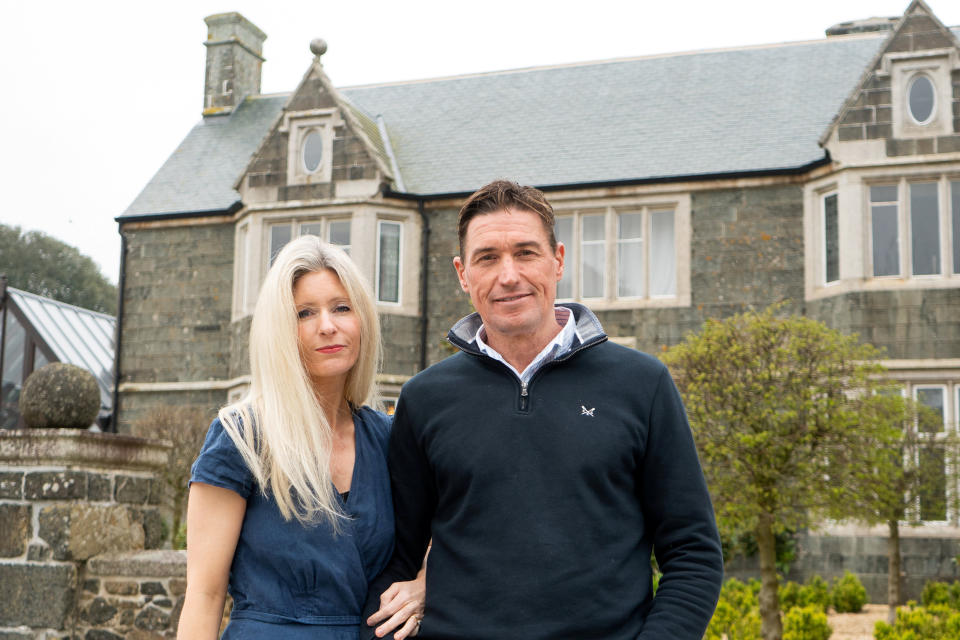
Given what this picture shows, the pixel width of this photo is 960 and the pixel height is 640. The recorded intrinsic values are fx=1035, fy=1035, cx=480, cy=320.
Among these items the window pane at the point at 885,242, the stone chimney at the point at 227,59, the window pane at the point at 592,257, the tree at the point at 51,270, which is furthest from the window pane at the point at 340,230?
A: the tree at the point at 51,270

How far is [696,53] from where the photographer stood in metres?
18.0

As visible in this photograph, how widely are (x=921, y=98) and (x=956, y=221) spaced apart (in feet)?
5.70

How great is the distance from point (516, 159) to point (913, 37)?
6.05 m

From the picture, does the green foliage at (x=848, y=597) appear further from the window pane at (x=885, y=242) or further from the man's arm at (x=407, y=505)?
the man's arm at (x=407, y=505)

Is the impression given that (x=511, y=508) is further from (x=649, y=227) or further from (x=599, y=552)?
(x=649, y=227)

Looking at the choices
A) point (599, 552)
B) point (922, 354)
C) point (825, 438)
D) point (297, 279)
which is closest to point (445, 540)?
point (599, 552)

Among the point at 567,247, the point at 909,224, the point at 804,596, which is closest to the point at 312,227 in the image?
the point at 567,247

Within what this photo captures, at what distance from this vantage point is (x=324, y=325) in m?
3.02

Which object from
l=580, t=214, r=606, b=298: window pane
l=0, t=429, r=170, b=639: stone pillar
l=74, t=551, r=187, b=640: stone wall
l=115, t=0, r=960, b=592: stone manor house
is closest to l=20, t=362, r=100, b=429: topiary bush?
l=0, t=429, r=170, b=639: stone pillar

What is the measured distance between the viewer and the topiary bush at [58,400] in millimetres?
6781

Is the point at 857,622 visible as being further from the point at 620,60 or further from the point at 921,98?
the point at 620,60

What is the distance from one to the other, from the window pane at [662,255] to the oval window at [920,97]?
355cm

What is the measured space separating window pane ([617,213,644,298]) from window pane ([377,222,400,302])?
11.4ft

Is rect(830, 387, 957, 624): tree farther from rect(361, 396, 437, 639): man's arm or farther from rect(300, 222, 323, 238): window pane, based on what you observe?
rect(300, 222, 323, 238): window pane
